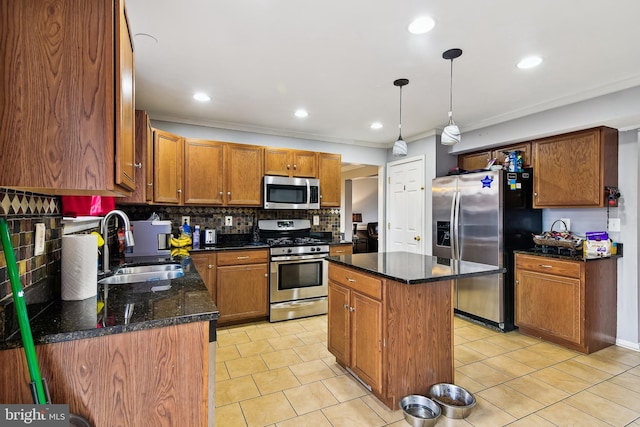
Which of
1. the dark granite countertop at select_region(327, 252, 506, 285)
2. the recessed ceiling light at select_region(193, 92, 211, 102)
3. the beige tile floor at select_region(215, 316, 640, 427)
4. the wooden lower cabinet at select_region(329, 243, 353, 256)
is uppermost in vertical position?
the recessed ceiling light at select_region(193, 92, 211, 102)

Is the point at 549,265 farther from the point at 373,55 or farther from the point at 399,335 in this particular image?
the point at 373,55

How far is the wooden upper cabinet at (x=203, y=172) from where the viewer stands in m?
3.61

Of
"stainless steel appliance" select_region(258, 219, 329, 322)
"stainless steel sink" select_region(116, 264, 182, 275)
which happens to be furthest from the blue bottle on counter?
"stainless steel sink" select_region(116, 264, 182, 275)

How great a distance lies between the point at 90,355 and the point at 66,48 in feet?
3.30

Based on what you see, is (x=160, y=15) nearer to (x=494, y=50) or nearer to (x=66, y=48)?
(x=66, y=48)

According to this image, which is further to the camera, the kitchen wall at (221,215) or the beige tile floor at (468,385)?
the kitchen wall at (221,215)

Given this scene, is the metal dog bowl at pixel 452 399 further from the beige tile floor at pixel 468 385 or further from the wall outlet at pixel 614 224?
the wall outlet at pixel 614 224

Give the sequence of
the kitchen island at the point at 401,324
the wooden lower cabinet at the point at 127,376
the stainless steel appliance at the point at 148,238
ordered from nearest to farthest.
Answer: the wooden lower cabinet at the point at 127,376, the kitchen island at the point at 401,324, the stainless steel appliance at the point at 148,238

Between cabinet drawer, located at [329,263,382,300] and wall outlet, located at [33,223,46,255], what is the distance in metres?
1.73

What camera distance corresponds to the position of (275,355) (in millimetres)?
2893

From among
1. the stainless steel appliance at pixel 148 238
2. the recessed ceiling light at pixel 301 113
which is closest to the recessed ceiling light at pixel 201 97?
the recessed ceiling light at pixel 301 113

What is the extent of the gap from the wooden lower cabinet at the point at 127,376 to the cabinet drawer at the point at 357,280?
1.13 m

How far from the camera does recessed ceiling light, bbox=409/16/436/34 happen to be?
6.17ft

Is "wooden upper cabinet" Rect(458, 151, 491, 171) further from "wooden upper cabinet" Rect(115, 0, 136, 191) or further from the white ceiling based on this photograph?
"wooden upper cabinet" Rect(115, 0, 136, 191)
